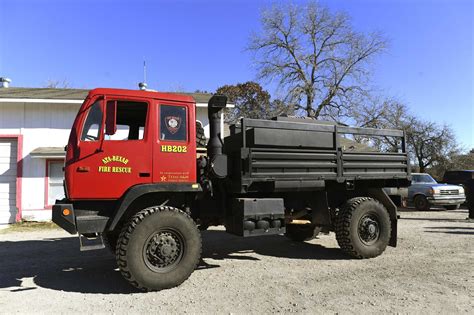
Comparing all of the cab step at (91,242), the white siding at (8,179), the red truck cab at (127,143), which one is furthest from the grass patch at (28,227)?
the red truck cab at (127,143)

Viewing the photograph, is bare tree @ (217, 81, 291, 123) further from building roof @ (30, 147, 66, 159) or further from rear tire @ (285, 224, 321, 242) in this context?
rear tire @ (285, 224, 321, 242)

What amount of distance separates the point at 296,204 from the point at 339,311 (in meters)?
2.99

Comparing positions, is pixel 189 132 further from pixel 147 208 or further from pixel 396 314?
pixel 396 314

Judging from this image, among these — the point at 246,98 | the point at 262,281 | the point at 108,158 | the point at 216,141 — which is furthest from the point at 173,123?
the point at 246,98

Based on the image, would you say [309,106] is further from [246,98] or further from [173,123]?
[173,123]

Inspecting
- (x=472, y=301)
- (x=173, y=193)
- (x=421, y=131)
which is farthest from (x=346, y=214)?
(x=421, y=131)

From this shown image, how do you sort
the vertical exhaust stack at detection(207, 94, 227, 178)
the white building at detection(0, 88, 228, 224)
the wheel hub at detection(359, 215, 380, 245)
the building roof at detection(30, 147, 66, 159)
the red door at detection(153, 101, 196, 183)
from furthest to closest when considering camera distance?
the white building at detection(0, 88, 228, 224) → the building roof at detection(30, 147, 66, 159) → the wheel hub at detection(359, 215, 380, 245) → the vertical exhaust stack at detection(207, 94, 227, 178) → the red door at detection(153, 101, 196, 183)

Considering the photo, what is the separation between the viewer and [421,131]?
1428 inches

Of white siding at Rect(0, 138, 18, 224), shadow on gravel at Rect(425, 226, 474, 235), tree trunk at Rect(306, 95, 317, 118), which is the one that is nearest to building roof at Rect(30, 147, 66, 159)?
white siding at Rect(0, 138, 18, 224)

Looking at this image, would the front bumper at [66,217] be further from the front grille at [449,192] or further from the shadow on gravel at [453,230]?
the front grille at [449,192]

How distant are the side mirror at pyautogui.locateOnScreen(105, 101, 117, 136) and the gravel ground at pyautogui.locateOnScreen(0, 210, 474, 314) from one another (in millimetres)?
2345

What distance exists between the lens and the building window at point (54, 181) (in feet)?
43.5

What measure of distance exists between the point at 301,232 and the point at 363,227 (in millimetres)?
1925

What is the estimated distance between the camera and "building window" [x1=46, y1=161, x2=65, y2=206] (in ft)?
43.5
